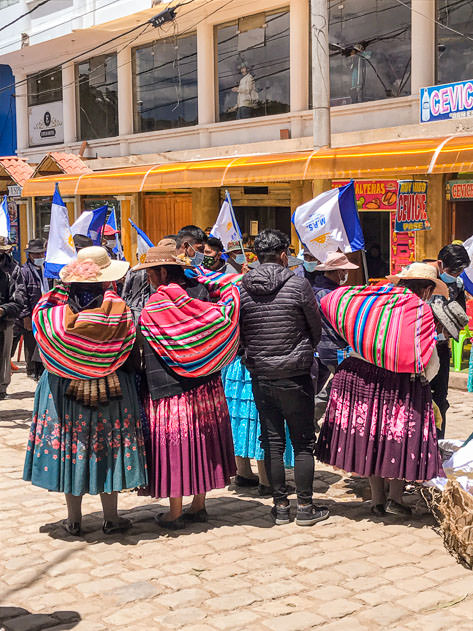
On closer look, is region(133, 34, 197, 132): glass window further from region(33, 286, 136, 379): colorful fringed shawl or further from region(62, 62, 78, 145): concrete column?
region(33, 286, 136, 379): colorful fringed shawl

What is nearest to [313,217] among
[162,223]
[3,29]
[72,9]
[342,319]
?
[342,319]

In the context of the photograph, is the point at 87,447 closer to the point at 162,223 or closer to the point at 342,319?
the point at 342,319

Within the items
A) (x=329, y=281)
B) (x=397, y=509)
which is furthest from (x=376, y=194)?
(x=397, y=509)

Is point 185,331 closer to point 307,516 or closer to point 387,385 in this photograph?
point 387,385

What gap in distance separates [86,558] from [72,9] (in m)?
19.3

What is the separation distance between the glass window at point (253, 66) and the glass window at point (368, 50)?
161cm

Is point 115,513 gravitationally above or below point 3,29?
below

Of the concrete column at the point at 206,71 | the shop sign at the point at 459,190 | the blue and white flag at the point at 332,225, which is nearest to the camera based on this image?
the blue and white flag at the point at 332,225

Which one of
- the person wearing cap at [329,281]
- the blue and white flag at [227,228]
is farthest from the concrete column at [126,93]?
the person wearing cap at [329,281]

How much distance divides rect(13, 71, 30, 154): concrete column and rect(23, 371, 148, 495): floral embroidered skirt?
70.8 ft

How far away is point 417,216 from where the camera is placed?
11.3m

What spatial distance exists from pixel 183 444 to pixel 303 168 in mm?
8280

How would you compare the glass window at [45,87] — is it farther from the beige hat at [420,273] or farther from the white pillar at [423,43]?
the beige hat at [420,273]

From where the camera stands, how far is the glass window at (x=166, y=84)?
19.7 meters
